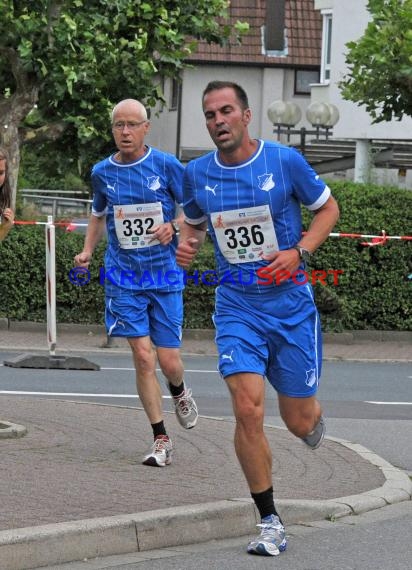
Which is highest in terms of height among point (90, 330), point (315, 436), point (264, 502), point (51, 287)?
point (315, 436)

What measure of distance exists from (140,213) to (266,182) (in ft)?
7.35

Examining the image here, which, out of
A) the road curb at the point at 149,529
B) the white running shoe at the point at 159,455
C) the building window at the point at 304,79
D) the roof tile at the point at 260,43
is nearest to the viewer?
the road curb at the point at 149,529

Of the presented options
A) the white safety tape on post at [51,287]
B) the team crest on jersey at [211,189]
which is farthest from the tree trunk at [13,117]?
the team crest on jersey at [211,189]

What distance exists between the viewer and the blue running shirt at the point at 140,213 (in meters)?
9.48

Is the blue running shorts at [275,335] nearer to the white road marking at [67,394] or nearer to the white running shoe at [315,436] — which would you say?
the white running shoe at [315,436]

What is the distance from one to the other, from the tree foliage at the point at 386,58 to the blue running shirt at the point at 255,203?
14.7 meters

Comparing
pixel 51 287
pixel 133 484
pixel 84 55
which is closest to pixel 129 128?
pixel 133 484

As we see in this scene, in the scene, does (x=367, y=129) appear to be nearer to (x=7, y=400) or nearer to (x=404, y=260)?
(x=404, y=260)

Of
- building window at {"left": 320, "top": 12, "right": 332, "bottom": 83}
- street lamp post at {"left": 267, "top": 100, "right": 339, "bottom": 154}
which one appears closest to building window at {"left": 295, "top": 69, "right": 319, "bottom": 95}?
building window at {"left": 320, "top": 12, "right": 332, "bottom": 83}

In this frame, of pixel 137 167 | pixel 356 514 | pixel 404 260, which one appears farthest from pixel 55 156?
pixel 356 514

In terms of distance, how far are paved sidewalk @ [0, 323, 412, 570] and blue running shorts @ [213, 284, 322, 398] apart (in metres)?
0.71

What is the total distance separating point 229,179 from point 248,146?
0.61 feet

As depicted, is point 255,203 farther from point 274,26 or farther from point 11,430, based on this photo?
point 274,26

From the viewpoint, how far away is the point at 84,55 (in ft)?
72.2
